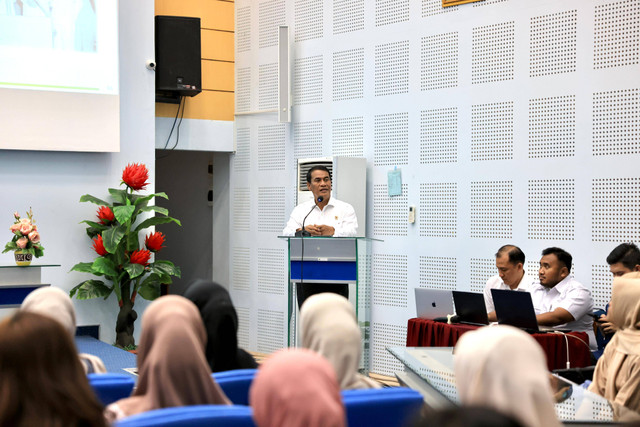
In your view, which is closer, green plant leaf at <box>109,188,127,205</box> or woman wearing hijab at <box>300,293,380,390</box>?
woman wearing hijab at <box>300,293,380,390</box>

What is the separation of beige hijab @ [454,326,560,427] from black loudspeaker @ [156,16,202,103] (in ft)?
21.2

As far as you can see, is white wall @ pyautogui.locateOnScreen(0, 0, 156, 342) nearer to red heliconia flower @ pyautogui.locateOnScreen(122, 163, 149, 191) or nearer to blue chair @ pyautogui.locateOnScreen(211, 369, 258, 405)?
red heliconia flower @ pyautogui.locateOnScreen(122, 163, 149, 191)

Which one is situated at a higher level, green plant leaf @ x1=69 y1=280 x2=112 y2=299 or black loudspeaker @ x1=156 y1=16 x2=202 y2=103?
black loudspeaker @ x1=156 y1=16 x2=202 y2=103

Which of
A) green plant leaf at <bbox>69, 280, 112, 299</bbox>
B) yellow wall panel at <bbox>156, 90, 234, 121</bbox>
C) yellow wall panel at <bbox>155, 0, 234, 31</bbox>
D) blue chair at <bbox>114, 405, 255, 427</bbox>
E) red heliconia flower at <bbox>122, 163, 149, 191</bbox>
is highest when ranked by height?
yellow wall panel at <bbox>155, 0, 234, 31</bbox>

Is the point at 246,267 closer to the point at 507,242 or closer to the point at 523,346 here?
the point at 507,242

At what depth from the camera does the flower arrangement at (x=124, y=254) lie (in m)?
6.72

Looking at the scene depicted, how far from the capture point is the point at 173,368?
1.91 m

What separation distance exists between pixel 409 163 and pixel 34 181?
339 centimetres

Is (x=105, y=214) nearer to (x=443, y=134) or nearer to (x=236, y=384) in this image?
(x=443, y=134)

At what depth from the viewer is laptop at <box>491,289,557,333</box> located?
4527mm

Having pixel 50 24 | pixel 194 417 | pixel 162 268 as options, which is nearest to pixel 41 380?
A: pixel 194 417

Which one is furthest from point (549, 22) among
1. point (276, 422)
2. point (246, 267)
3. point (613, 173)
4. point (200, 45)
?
point (276, 422)

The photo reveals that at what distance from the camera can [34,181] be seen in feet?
22.5

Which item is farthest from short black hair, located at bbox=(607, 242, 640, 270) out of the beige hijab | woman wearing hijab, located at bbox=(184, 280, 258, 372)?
the beige hijab
